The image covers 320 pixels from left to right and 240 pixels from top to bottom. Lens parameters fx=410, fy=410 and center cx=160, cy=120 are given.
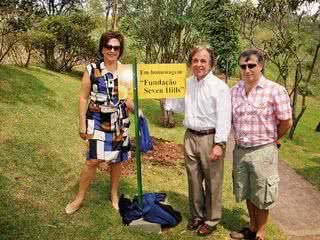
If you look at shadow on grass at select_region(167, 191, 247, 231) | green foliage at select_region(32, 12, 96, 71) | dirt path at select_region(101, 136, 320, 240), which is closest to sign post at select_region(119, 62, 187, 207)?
shadow on grass at select_region(167, 191, 247, 231)

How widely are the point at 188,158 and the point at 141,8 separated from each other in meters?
7.36

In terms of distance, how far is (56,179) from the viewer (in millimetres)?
5770

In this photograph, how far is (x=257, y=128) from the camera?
12.8ft

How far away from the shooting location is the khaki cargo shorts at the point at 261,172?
3951 millimetres

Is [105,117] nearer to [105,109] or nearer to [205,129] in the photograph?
[105,109]

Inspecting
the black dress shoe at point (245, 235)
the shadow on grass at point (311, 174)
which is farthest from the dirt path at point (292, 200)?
the black dress shoe at point (245, 235)

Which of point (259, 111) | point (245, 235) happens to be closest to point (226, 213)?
point (245, 235)

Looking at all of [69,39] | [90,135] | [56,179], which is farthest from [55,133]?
[69,39]

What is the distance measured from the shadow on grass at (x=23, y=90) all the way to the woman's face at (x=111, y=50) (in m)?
5.66

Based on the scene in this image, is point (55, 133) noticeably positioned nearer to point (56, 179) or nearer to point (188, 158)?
point (56, 179)

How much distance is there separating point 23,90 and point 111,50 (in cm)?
691

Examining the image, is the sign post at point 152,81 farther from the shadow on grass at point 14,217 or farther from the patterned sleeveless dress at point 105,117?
the shadow on grass at point 14,217

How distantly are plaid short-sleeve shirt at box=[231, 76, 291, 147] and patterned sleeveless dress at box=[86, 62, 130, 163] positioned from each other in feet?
3.95

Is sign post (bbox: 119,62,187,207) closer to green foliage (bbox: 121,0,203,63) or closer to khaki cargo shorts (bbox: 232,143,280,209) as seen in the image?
khaki cargo shorts (bbox: 232,143,280,209)
